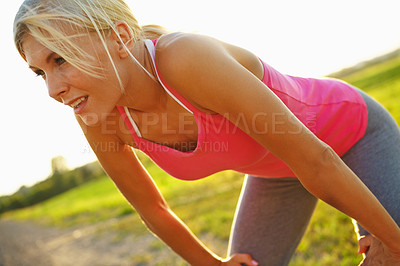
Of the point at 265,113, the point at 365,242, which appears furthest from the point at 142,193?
the point at 365,242

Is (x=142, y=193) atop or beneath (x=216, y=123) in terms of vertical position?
beneath

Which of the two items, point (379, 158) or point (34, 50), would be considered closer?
point (34, 50)

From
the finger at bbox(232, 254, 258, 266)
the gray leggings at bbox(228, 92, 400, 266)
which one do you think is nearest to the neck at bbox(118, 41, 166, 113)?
the gray leggings at bbox(228, 92, 400, 266)

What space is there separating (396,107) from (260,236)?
1094 centimetres

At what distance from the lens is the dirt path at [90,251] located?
5559 mm

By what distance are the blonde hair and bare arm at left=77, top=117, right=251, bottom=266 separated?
54 cm

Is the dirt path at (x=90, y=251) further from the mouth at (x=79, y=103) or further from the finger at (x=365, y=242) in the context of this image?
the mouth at (x=79, y=103)

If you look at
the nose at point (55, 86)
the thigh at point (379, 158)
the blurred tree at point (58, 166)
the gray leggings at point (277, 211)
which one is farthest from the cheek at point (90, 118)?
the blurred tree at point (58, 166)

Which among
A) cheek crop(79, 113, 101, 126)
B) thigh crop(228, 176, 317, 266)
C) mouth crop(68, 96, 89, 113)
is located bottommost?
thigh crop(228, 176, 317, 266)

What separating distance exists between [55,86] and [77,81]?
4.1 inches

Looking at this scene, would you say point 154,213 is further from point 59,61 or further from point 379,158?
point 379,158

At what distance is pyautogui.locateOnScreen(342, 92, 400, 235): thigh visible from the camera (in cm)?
179

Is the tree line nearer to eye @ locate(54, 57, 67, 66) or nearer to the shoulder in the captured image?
eye @ locate(54, 57, 67, 66)

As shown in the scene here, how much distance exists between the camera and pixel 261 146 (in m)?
1.84
